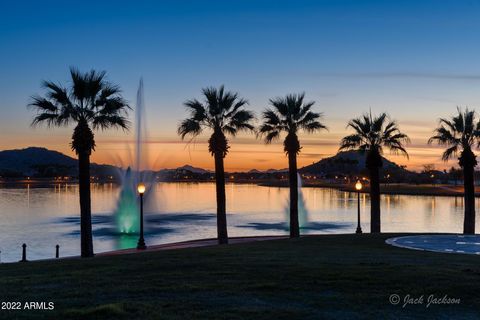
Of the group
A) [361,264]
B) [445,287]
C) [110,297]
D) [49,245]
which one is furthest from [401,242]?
[49,245]

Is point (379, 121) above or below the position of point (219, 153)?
above

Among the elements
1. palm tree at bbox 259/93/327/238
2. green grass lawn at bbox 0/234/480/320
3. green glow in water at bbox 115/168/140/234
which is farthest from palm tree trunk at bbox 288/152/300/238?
green grass lawn at bbox 0/234/480/320

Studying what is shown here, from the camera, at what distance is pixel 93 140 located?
26969 mm

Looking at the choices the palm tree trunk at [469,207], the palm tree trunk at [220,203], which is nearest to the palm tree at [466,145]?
the palm tree trunk at [469,207]

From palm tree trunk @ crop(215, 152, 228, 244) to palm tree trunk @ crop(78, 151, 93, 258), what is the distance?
7.66m

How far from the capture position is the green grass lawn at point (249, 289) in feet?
26.1

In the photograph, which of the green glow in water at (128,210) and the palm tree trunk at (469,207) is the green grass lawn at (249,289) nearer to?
the palm tree trunk at (469,207)

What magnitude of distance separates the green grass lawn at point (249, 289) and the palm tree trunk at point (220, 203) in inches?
650

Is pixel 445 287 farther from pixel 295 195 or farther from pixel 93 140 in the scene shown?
pixel 295 195

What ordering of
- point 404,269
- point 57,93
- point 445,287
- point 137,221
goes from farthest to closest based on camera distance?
point 137,221
point 57,93
point 404,269
point 445,287

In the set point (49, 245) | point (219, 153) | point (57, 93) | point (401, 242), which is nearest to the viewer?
point (401, 242)

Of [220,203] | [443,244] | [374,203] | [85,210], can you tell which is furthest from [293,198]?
[85,210]

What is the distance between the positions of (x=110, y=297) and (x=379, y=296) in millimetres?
4637

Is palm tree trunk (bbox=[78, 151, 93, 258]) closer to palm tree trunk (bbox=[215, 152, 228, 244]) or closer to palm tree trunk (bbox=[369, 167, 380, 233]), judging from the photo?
palm tree trunk (bbox=[215, 152, 228, 244])
